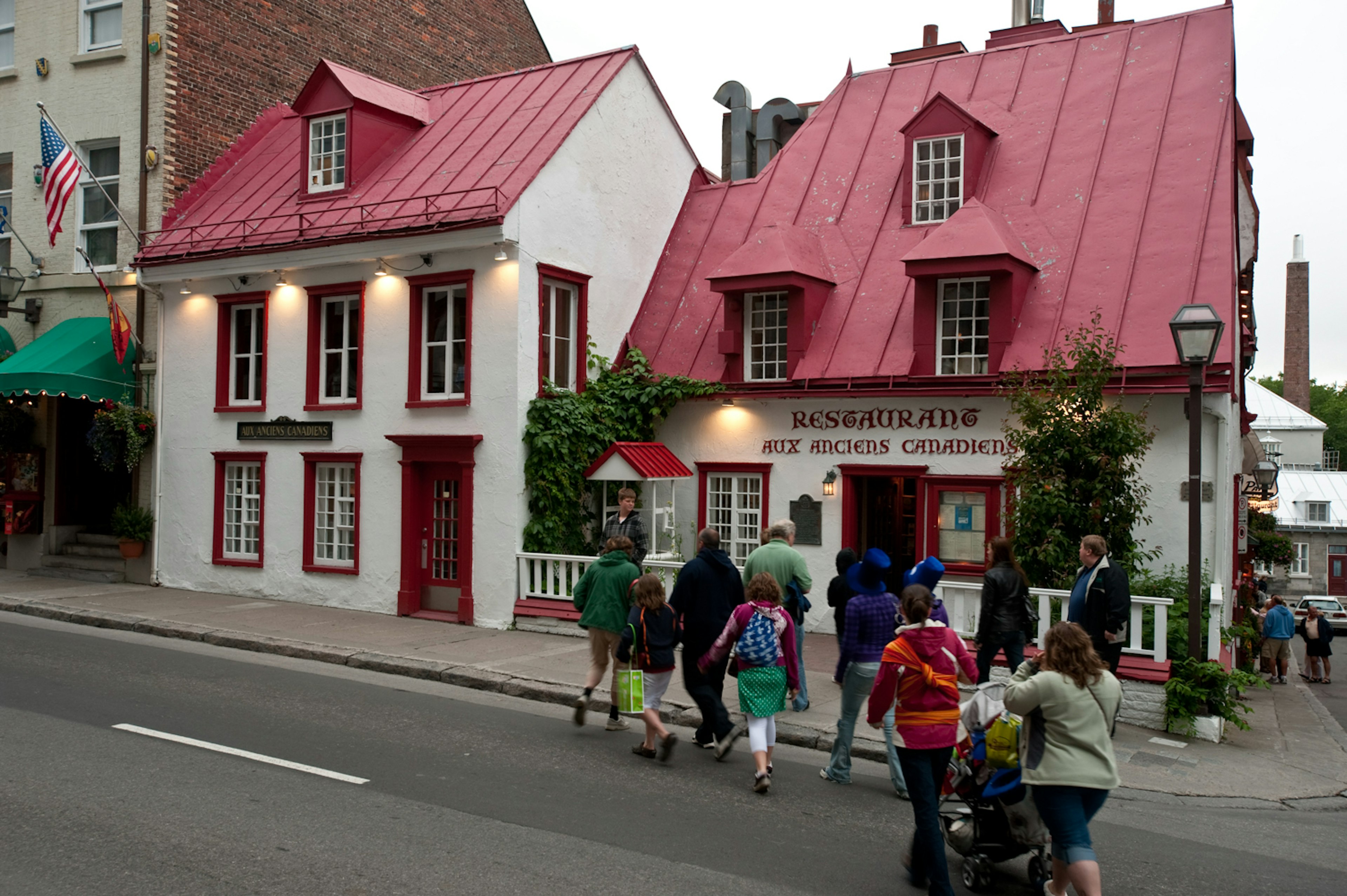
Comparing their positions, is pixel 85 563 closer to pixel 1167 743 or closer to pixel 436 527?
pixel 436 527

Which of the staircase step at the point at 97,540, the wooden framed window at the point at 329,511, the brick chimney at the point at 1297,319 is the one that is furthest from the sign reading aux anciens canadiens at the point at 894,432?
the brick chimney at the point at 1297,319

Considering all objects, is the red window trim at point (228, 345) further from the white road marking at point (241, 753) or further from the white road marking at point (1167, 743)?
the white road marking at point (1167, 743)

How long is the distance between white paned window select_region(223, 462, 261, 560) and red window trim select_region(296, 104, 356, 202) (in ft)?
14.9

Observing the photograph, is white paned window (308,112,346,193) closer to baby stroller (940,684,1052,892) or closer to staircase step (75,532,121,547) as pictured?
staircase step (75,532,121,547)

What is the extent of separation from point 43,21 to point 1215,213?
2030 cm

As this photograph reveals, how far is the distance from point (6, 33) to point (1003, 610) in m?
21.5

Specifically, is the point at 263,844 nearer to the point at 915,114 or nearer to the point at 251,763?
the point at 251,763

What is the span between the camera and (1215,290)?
45.5 feet

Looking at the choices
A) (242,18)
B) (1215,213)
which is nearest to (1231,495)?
(1215,213)

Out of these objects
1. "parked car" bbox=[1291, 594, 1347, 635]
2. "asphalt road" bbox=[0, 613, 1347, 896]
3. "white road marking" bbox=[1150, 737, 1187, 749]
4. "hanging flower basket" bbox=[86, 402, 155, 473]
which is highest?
"hanging flower basket" bbox=[86, 402, 155, 473]

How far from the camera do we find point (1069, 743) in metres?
5.36

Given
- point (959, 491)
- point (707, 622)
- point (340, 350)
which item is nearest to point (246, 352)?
point (340, 350)

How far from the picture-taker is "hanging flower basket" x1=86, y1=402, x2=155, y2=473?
59.1ft

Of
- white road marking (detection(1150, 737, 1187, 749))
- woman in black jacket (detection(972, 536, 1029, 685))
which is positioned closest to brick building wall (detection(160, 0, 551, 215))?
woman in black jacket (detection(972, 536, 1029, 685))
